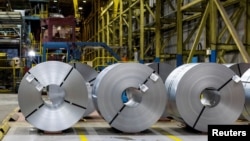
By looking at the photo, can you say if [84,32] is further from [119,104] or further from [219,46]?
[119,104]

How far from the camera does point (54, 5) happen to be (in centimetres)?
3794

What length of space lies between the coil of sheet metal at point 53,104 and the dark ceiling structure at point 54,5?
679 inches

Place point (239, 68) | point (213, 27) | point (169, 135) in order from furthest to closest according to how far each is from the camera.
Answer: point (213, 27) → point (239, 68) → point (169, 135)

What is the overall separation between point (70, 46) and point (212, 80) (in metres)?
11.2

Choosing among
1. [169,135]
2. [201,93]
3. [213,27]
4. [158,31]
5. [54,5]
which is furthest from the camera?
[54,5]

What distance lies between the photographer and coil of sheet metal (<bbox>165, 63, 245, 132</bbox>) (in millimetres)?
6953

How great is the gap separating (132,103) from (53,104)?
1355 mm

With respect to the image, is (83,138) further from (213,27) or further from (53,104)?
(213,27)

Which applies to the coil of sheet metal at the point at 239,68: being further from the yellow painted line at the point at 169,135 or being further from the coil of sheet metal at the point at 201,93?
the yellow painted line at the point at 169,135

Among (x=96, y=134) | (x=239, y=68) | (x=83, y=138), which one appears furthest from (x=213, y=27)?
(x=83, y=138)

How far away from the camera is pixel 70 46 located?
17.6 metres

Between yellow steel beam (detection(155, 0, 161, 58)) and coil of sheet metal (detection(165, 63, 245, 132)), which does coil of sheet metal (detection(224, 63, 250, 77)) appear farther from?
yellow steel beam (detection(155, 0, 161, 58))

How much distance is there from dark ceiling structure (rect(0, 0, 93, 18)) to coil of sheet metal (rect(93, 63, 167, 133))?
17667 millimetres

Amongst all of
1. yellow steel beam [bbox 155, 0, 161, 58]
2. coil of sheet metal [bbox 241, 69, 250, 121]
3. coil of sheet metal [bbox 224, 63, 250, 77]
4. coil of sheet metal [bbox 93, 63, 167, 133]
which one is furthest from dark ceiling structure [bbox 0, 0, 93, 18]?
coil of sheet metal [bbox 241, 69, 250, 121]
